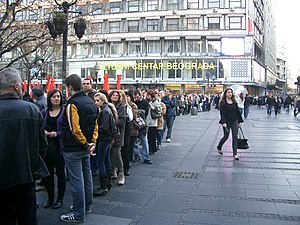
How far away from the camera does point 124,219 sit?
4.79 meters

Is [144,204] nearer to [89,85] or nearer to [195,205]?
[195,205]

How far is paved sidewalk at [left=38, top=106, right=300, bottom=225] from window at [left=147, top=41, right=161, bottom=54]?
46.8m

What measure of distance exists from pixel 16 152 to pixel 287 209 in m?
4.06

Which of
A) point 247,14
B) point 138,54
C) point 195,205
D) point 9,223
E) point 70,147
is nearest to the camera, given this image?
point 9,223

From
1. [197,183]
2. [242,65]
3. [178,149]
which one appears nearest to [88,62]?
[242,65]

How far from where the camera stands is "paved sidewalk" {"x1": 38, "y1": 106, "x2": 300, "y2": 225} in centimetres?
484

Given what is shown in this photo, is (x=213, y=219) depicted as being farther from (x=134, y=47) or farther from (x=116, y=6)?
(x=116, y=6)

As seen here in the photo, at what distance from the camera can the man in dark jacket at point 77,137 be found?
455 cm

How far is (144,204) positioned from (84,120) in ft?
5.81

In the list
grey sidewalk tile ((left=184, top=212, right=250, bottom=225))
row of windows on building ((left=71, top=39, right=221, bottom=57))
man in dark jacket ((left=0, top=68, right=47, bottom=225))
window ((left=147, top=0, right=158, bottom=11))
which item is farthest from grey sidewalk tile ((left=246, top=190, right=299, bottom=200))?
window ((left=147, top=0, right=158, bottom=11))

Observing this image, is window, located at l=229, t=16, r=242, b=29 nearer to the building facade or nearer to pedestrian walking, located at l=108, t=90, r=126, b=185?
the building facade

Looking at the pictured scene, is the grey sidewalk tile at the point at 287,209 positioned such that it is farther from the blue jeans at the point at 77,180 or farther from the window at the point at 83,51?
the window at the point at 83,51

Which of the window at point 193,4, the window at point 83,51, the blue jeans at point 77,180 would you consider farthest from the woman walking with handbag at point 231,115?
the window at point 83,51

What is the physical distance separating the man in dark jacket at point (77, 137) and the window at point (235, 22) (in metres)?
51.3
